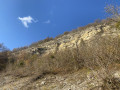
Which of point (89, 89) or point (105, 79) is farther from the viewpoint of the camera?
point (89, 89)

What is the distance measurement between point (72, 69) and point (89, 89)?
11.5 ft

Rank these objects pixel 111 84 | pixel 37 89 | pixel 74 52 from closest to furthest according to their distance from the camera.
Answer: pixel 111 84, pixel 37 89, pixel 74 52

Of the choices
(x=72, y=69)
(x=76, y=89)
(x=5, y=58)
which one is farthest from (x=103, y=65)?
(x=5, y=58)

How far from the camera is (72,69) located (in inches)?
252

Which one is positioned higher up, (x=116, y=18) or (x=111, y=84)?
(x=116, y=18)

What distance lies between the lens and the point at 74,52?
22.4ft

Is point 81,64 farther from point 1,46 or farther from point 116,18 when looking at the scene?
point 1,46

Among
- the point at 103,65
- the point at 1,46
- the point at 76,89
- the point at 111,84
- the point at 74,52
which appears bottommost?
the point at 76,89

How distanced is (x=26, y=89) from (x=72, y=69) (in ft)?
11.3

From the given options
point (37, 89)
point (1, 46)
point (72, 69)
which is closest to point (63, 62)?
point (72, 69)

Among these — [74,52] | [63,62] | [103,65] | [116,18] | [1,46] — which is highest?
[1,46]

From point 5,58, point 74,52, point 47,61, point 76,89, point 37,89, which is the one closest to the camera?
point 76,89

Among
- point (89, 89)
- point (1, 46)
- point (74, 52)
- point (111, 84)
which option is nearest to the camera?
point (111, 84)

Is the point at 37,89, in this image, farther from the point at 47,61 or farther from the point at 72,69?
the point at 47,61
